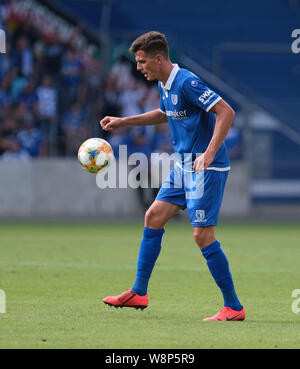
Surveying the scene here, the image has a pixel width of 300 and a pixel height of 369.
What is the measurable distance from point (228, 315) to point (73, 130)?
1519cm

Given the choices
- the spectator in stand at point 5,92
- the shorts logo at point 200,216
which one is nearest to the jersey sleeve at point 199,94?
the shorts logo at point 200,216

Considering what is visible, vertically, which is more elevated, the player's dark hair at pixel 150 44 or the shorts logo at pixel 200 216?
the player's dark hair at pixel 150 44

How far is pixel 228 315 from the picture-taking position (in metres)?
6.98

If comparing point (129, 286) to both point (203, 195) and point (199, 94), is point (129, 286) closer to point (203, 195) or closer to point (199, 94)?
point (203, 195)

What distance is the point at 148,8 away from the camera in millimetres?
30547

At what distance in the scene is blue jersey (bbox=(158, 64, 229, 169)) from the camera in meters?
7.14

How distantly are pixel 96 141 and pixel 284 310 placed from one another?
2288 mm

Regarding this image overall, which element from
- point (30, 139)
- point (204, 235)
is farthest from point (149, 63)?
point (30, 139)

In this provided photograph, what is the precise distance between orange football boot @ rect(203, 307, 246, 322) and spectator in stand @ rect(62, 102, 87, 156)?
15.1 meters

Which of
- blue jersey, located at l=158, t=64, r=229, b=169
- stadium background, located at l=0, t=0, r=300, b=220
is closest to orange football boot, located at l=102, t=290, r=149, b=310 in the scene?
blue jersey, located at l=158, t=64, r=229, b=169

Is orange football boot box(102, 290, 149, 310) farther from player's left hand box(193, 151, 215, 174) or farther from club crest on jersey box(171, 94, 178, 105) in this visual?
club crest on jersey box(171, 94, 178, 105)

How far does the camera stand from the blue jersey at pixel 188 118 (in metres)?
7.14

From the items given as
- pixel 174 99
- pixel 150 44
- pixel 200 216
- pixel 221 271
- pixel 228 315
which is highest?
pixel 150 44

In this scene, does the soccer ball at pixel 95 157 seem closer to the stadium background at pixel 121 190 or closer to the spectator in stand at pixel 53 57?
the stadium background at pixel 121 190
